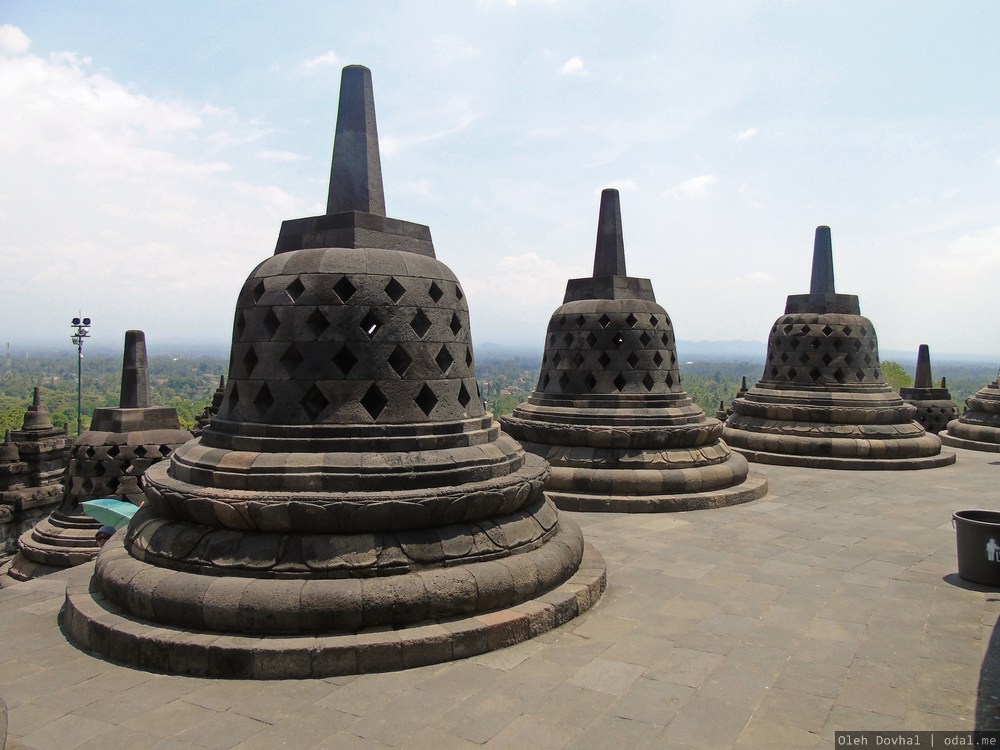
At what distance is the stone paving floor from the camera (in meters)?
3.64

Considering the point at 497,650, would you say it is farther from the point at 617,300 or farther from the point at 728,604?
the point at 617,300

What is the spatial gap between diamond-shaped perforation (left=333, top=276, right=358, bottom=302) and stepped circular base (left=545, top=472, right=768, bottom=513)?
181 inches

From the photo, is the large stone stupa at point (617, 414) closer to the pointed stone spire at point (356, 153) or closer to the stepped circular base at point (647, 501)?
the stepped circular base at point (647, 501)

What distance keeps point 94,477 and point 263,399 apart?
20.5ft

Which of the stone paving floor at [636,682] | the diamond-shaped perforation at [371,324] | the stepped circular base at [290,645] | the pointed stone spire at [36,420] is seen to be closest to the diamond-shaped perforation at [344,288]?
the diamond-shaped perforation at [371,324]

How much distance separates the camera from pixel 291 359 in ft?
18.0

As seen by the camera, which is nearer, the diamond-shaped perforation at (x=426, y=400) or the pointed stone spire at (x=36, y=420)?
the diamond-shaped perforation at (x=426, y=400)

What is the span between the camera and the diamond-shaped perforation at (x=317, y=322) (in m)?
5.45

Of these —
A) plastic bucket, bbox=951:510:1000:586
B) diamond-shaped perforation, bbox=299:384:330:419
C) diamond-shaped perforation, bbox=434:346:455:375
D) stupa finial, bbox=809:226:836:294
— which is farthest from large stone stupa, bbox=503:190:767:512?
stupa finial, bbox=809:226:836:294

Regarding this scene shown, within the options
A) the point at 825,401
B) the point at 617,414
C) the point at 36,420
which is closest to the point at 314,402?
the point at 617,414

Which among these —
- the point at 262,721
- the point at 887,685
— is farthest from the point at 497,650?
the point at 887,685

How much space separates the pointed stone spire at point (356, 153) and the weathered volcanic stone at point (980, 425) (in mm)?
15184

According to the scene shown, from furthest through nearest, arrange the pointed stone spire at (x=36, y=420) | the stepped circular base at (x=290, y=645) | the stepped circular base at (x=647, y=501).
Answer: the pointed stone spire at (x=36, y=420) → the stepped circular base at (x=647, y=501) → the stepped circular base at (x=290, y=645)

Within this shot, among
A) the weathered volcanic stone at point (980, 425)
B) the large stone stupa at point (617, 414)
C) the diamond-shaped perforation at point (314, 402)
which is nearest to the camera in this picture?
the diamond-shaped perforation at point (314, 402)
